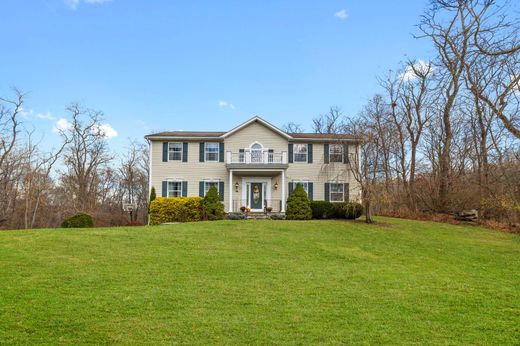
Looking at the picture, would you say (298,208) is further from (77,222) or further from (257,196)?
(77,222)

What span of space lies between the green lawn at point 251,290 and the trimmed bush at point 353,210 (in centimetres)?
547

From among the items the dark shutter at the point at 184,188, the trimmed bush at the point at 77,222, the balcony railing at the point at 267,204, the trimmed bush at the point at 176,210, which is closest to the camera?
the trimmed bush at the point at 77,222

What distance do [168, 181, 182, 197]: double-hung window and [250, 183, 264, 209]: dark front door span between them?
465cm

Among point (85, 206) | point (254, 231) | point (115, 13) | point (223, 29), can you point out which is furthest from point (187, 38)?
point (85, 206)

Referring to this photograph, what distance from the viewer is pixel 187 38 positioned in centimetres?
1862

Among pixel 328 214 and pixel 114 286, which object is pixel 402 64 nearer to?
pixel 328 214

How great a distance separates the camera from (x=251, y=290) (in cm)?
771

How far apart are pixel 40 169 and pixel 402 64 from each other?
32.1m

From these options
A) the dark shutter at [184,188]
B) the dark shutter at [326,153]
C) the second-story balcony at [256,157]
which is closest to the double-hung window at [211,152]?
the second-story balcony at [256,157]

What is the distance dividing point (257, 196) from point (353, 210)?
21.0ft

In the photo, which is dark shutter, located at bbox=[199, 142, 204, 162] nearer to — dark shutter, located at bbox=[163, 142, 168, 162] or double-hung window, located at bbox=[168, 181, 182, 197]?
double-hung window, located at bbox=[168, 181, 182, 197]

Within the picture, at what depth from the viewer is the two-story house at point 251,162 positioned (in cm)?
2350

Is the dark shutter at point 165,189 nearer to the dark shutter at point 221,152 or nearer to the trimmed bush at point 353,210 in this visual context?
the dark shutter at point 221,152

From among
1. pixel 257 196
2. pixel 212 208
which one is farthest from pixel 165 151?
pixel 257 196
